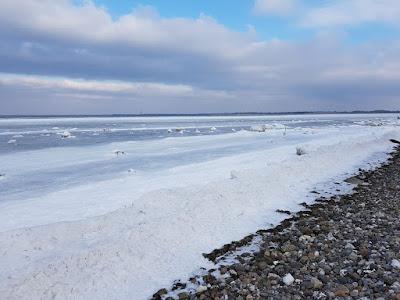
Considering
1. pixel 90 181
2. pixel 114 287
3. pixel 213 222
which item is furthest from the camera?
pixel 90 181

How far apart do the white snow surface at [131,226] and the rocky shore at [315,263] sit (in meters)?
0.45

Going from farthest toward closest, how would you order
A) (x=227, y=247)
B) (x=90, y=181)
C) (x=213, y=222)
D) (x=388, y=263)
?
(x=90, y=181)
(x=213, y=222)
(x=227, y=247)
(x=388, y=263)

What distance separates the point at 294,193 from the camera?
1103 centimetres

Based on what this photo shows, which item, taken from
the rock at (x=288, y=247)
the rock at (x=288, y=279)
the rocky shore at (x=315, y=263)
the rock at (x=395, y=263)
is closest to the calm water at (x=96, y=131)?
the rocky shore at (x=315, y=263)

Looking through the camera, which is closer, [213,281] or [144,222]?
[213,281]

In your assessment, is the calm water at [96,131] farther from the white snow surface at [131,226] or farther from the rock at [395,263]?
the rock at [395,263]

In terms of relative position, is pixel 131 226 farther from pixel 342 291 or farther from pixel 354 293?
pixel 354 293

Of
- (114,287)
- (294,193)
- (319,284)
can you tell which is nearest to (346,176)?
(294,193)

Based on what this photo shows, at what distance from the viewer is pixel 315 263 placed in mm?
6156

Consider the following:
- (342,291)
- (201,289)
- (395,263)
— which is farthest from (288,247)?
(201,289)

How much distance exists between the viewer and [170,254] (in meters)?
6.52

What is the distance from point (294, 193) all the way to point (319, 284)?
18.9 feet

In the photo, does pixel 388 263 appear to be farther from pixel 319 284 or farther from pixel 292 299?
pixel 292 299

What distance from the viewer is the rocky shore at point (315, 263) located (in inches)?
209
